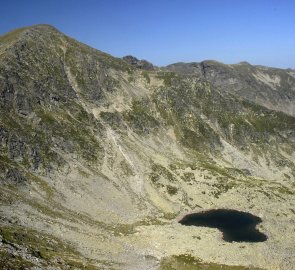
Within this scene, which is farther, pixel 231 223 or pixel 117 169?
pixel 117 169

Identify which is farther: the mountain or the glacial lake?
the glacial lake

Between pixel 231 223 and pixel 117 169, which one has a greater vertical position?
pixel 117 169

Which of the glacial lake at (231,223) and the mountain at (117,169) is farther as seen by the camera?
the glacial lake at (231,223)
